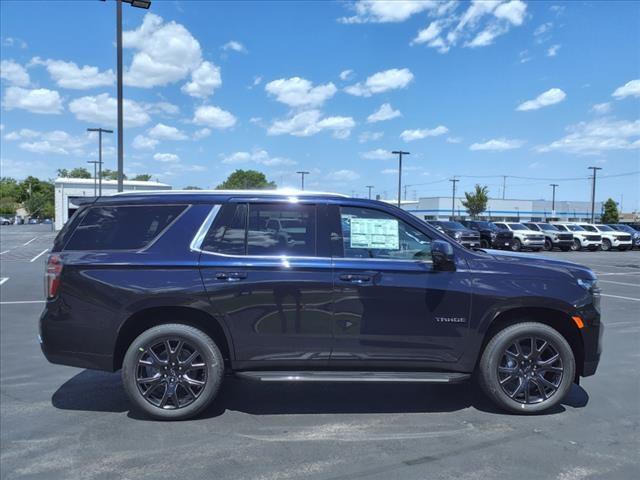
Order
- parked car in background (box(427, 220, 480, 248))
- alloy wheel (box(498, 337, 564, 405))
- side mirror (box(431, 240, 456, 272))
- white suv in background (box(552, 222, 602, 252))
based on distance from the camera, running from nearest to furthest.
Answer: side mirror (box(431, 240, 456, 272)), alloy wheel (box(498, 337, 564, 405)), parked car in background (box(427, 220, 480, 248)), white suv in background (box(552, 222, 602, 252))

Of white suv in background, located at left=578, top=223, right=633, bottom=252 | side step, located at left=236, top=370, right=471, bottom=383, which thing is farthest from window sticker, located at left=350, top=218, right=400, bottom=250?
white suv in background, located at left=578, top=223, right=633, bottom=252

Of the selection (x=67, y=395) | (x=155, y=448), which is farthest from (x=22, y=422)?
(x=155, y=448)

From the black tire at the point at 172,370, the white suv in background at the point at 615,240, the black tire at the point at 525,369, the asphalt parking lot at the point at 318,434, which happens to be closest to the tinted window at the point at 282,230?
the black tire at the point at 172,370

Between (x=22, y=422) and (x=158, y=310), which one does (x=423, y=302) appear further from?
(x=22, y=422)

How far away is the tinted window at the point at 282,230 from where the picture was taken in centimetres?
431

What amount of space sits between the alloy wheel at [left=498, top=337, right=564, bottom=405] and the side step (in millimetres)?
394

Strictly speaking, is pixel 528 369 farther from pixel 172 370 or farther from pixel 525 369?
pixel 172 370

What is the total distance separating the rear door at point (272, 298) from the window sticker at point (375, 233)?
0.33 meters

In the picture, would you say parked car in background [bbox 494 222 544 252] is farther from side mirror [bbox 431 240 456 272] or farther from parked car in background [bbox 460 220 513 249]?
side mirror [bbox 431 240 456 272]

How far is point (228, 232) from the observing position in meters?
4.37

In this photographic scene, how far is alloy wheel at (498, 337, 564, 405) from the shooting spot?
14.2 ft

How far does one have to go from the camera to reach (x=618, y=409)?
15.0 ft

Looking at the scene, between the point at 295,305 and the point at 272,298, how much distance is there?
193 mm

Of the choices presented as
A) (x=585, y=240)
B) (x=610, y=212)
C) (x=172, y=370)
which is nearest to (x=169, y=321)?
(x=172, y=370)
